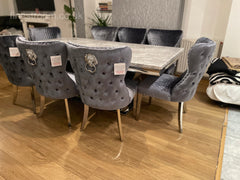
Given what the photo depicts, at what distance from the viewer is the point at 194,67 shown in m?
1.54

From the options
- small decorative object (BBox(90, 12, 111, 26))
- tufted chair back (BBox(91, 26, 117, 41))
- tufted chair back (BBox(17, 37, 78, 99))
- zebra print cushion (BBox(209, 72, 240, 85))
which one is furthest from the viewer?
small decorative object (BBox(90, 12, 111, 26))

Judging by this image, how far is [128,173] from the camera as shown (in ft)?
4.61

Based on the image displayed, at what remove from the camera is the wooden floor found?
1.42 metres

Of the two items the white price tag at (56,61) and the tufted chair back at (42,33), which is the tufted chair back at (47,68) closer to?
the white price tag at (56,61)

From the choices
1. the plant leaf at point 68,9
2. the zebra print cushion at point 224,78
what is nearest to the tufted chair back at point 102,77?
the zebra print cushion at point 224,78

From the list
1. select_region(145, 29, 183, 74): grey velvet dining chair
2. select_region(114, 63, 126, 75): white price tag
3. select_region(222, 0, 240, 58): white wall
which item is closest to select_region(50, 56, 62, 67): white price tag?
select_region(114, 63, 126, 75): white price tag

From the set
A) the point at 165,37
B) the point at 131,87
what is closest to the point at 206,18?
the point at 165,37

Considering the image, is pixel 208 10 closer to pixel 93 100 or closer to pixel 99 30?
pixel 99 30

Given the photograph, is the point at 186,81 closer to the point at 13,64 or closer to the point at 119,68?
the point at 119,68

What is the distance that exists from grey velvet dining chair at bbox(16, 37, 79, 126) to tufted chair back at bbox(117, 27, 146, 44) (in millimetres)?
1680

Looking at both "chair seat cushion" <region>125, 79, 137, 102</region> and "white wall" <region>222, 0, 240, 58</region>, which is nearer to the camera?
"chair seat cushion" <region>125, 79, 137, 102</region>

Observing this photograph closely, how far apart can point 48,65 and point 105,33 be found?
187cm

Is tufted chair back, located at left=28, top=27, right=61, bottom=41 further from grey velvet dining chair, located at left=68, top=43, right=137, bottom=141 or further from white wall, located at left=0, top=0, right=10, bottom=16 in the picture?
white wall, located at left=0, top=0, right=10, bottom=16

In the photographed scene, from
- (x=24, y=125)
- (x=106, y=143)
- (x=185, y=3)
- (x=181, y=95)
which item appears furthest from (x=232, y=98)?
(x=24, y=125)
